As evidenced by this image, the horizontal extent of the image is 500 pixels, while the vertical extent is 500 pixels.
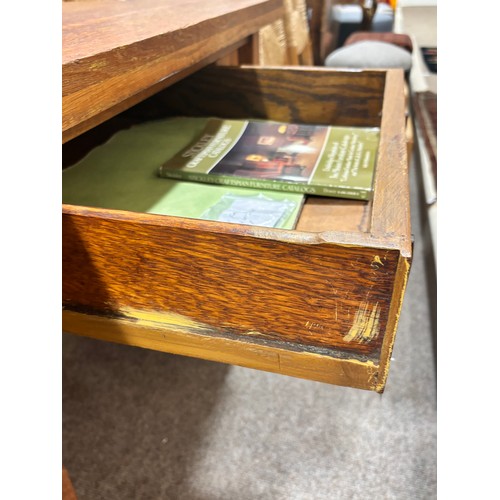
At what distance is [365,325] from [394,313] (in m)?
0.03

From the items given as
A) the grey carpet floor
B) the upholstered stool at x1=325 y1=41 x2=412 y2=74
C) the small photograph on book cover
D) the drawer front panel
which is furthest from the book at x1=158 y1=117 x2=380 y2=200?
the upholstered stool at x1=325 y1=41 x2=412 y2=74

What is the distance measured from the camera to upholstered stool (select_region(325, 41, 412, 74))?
1454mm

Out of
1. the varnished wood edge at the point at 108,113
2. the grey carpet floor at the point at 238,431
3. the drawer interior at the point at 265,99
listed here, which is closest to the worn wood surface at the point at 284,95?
the drawer interior at the point at 265,99

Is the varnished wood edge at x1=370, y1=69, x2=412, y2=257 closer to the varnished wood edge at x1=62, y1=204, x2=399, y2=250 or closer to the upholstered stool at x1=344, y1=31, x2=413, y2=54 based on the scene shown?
the varnished wood edge at x1=62, y1=204, x2=399, y2=250

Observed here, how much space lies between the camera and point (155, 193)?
57cm

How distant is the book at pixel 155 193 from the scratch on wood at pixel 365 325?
17 cm

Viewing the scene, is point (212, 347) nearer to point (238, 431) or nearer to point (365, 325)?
point (365, 325)

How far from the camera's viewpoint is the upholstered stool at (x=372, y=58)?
1.45 m

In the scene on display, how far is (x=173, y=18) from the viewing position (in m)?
0.59

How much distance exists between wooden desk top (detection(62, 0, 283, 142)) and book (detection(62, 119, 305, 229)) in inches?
4.4

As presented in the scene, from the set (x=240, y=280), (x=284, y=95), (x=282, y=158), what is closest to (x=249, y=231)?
(x=240, y=280)

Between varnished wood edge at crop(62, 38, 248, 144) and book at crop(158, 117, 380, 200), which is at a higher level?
varnished wood edge at crop(62, 38, 248, 144)
